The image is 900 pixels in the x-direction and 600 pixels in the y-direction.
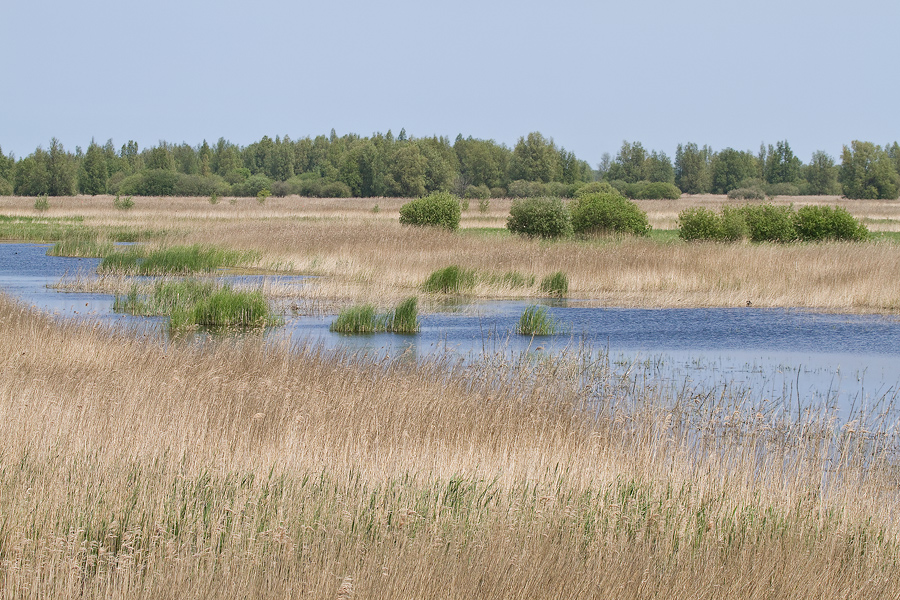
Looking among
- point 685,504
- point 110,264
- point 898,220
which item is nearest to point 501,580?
point 685,504

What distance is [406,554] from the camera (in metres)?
4.55

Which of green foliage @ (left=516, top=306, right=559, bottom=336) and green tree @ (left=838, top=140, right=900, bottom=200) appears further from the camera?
green tree @ (left=838, top=140, right=900, bottom=200)

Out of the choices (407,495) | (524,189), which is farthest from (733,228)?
(524,189)

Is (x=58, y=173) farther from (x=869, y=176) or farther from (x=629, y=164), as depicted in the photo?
(x=869, y=176)

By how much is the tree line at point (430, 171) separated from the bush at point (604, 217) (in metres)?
37.5

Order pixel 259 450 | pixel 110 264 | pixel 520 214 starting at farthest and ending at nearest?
pixel 520 214
pixel 110 264
pixel 259 450

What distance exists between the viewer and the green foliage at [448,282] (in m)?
21.3

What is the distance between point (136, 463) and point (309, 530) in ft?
5.61

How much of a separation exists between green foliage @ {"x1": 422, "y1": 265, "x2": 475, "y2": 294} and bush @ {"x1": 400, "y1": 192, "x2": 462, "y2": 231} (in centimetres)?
1274

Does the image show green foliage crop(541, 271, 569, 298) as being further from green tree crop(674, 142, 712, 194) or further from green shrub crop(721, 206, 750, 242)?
green tree crop(674, 142, 712, 194)

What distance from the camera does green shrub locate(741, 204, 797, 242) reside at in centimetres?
2930

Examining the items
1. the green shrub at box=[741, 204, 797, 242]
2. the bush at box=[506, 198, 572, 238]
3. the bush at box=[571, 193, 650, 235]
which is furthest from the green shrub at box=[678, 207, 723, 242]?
the bush at box=[506, 198, 572, 238]

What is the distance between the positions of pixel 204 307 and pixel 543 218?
61.4 ft

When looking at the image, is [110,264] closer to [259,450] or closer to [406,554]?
[259,450]
